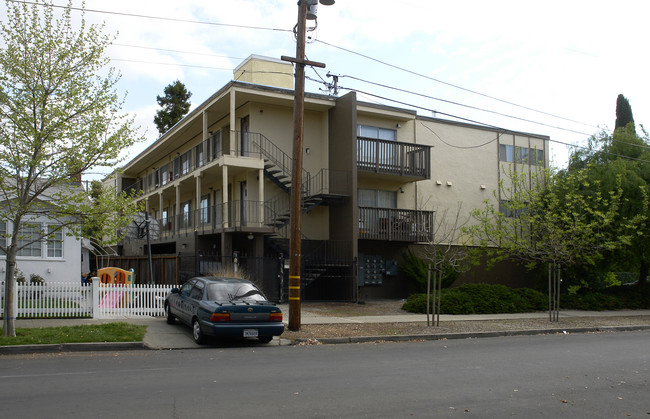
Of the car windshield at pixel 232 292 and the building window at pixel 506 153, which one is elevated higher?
the building window at pixel 506 153

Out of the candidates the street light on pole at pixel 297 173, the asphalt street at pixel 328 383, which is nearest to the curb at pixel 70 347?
the asphalt street at pixel 328 383

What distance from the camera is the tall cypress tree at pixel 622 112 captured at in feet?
116

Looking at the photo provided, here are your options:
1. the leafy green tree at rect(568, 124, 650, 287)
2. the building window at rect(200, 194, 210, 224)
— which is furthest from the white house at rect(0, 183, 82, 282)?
the leafy green tree at rect(568, 124, 650, 287)

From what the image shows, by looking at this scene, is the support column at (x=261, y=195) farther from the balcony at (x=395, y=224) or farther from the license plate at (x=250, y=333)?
the license plate at (x=250, y=333)

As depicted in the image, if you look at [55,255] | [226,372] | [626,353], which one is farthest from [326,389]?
[55,255]

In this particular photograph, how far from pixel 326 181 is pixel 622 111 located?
21.8 meters

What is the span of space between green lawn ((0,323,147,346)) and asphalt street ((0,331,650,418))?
0.73 m

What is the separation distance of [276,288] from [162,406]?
1429 centimetres

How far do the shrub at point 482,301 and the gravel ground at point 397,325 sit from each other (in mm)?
800

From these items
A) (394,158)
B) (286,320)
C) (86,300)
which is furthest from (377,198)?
(86,300)

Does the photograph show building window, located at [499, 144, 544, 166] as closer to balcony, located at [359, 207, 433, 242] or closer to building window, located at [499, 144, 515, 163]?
building window, located at [499, 144, 515, 163]

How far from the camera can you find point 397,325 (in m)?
16.5

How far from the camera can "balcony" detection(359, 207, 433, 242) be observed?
24047mm

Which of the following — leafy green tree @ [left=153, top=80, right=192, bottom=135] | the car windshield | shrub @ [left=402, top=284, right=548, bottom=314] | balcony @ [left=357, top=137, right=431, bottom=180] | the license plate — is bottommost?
shrub @ [left=402, top=284, right=548, bottom=314]
